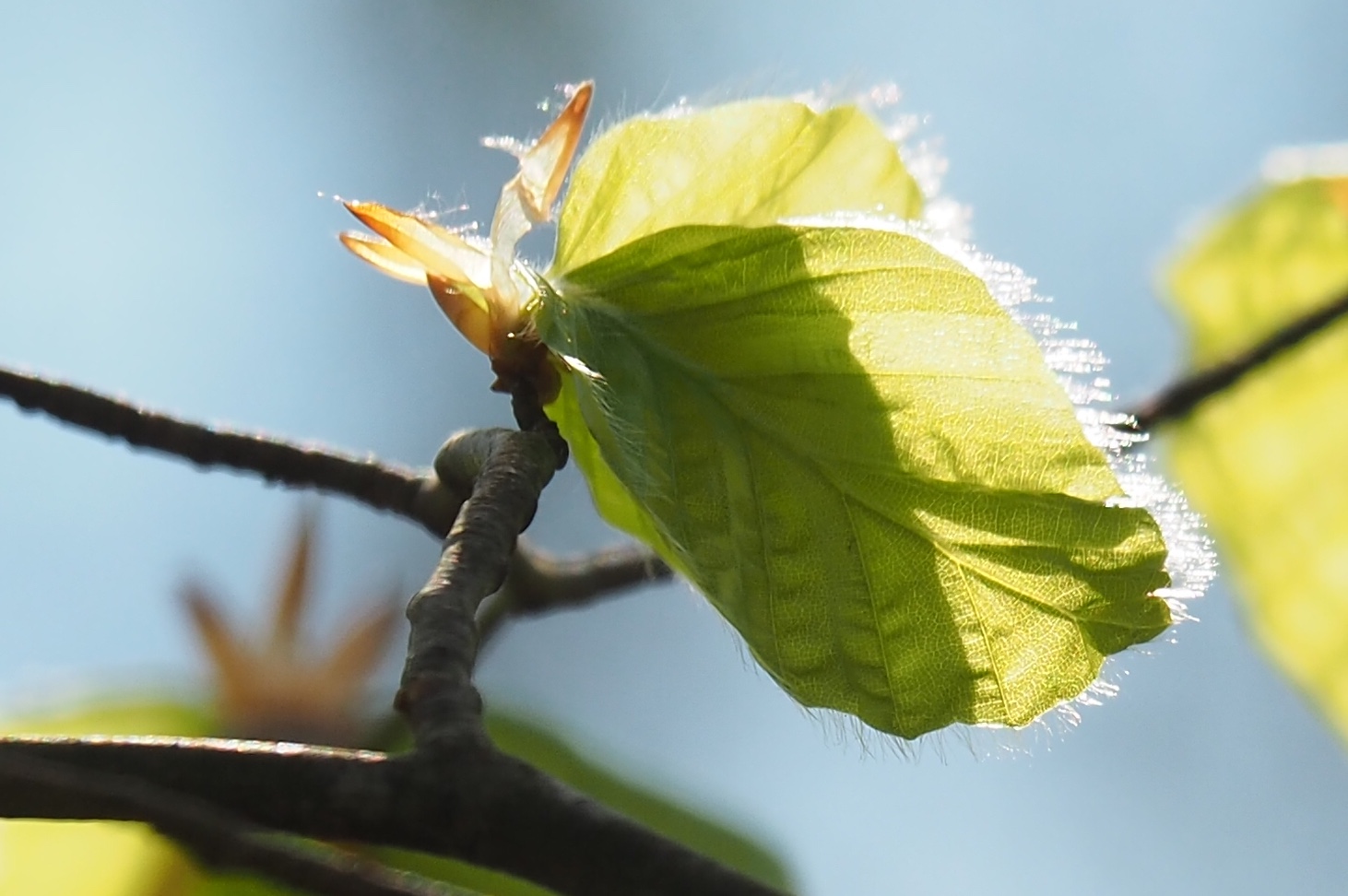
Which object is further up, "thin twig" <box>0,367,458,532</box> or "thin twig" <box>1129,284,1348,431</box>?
"thin twig" <box>1129,284,1348,431</box>

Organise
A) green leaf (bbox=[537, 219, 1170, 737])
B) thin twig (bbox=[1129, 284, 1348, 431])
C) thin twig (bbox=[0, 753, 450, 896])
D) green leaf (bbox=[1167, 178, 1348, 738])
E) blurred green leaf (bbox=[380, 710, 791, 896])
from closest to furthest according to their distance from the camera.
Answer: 1. thin twig (bbox=[0, 753, 450, 896])
2. green leaf (bbox=[537, 219, 1170, 737])
3. thin twig (bbox=[1129, 284, 1348, 431])
4. blurred green leaf (bbox=[380, 710, 791, 896])
5. green leaf (bbox=[1167, 178, 1348, 738])

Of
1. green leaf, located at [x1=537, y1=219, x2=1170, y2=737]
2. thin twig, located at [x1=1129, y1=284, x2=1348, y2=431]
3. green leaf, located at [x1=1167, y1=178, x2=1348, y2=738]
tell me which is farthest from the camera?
green leaf, located at [x1=1167, y1=178, x2=1348, y2=738]

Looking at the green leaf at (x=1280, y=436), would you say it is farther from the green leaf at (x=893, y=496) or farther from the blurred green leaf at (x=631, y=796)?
the green leaf at (x=893, y=496)

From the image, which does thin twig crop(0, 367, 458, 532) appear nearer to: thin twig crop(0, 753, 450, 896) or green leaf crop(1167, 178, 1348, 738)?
thin twig crop(0, 753, 450, 896)

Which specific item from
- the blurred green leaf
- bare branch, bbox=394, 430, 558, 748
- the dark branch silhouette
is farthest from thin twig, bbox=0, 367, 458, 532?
the blurred green leaf

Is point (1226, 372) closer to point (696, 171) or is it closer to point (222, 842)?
point (696, 171)

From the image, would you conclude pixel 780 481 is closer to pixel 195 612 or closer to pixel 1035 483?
pixel 1035 483
